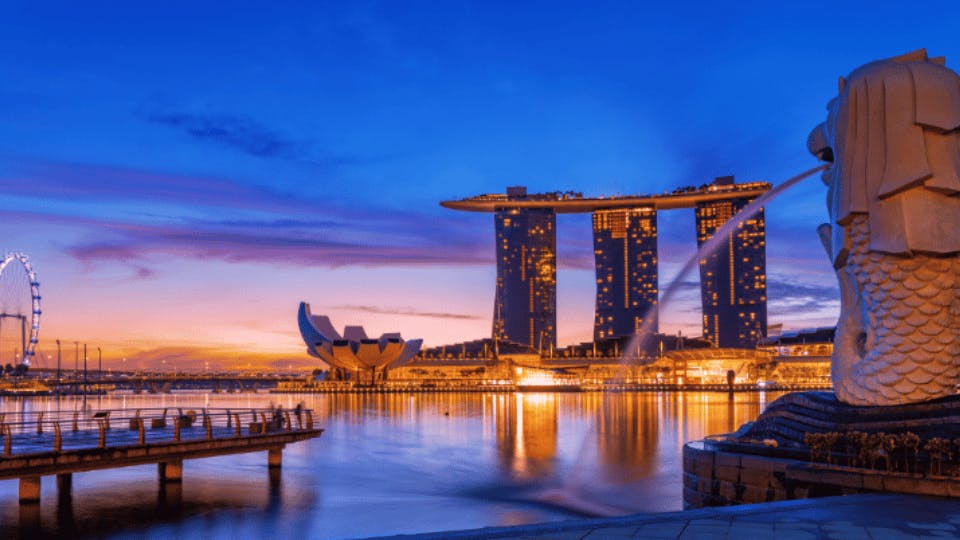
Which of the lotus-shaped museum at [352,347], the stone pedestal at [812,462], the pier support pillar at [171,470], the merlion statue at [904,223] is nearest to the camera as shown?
the stone pedestal at [812,462]

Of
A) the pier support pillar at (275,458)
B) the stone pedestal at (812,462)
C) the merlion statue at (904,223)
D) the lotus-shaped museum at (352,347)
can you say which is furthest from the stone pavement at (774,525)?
the lotus-shaped museum at (352,347)

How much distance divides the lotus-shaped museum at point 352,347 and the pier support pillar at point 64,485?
121 m

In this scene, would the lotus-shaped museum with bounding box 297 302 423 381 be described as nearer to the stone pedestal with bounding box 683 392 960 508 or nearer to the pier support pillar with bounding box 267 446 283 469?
the pier support pillar with bounding box 267 446 283 469

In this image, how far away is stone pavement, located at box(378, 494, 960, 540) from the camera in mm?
Result: 10336

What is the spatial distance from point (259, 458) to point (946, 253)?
82.6ft

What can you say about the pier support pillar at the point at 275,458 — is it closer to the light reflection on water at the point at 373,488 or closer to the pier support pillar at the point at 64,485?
the light reflection on water at the point at 373,488

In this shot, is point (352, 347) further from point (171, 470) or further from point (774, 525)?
point (774, 525)

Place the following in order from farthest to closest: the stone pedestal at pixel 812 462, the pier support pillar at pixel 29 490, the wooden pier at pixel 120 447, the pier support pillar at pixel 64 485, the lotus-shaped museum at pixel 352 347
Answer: the lotus-shaped museum at pixel 352 347 → the pier support pillar at pixel 64 485 → the pier support pillar at pixel 29 490 → the wooden pier at pixel 120 447 → the stone pedestal at pixel 812 462

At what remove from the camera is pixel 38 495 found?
830 inches

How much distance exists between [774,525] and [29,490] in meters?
17.6

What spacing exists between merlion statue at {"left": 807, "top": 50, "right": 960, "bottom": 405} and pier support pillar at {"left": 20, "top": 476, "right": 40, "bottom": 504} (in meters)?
18.6

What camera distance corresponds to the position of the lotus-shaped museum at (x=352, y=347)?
145625 mm

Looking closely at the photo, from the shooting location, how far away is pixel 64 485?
2317 centimetres

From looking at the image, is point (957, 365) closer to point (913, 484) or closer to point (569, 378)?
point (913, 484)
